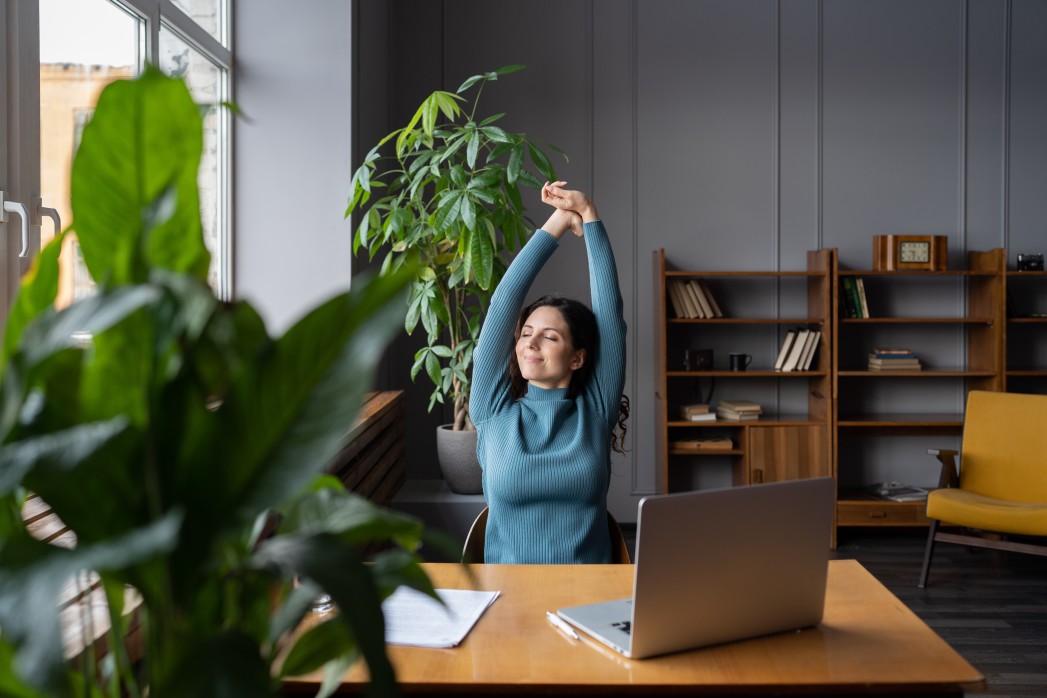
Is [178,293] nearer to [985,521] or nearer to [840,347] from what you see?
[985,521]

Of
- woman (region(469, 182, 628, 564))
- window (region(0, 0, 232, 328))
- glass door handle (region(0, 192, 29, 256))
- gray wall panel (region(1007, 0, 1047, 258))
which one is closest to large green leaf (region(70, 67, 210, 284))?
window (region(0, 0, 232, 328))

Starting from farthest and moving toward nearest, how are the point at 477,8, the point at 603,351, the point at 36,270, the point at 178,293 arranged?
the point at 477,8 → the point at 603,351 → the point at 36,270 → the point at 178,293

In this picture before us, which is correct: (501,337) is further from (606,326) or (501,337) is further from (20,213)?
(20,213)

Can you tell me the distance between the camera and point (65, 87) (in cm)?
238

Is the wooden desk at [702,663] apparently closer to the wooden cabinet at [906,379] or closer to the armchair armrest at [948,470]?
the armchair armrest at [948,470]

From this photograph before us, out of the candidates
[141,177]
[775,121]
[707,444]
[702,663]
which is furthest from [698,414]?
[141,177]

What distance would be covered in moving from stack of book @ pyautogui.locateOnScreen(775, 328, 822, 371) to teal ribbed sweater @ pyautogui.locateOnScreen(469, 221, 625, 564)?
3111mm

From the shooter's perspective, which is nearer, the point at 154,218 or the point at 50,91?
the point at 154,218

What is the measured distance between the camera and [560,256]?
5.66 m

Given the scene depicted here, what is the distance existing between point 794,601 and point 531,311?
4.03 feet

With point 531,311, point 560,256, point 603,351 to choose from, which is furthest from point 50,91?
point 560,256

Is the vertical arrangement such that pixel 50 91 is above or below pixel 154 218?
above

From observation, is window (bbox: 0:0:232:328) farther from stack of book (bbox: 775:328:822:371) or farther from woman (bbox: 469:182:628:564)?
stack of book (bbox: 775:328:822:371)

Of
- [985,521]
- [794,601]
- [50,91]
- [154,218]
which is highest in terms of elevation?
[50,91]
